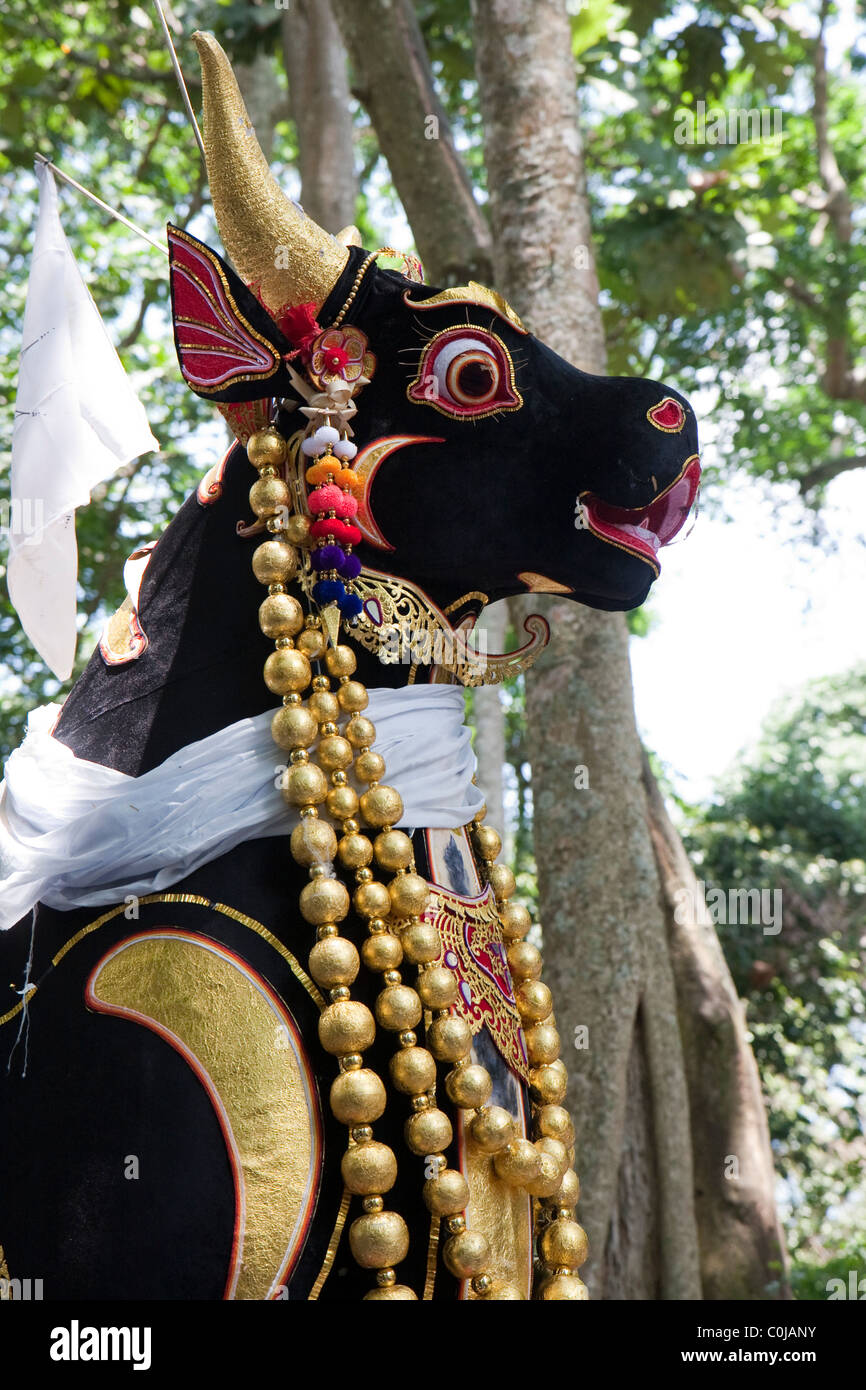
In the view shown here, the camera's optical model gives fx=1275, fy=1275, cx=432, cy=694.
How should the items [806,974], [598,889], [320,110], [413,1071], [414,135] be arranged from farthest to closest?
[806,974] < [320,110] < [414,135] < [598,889] < [413,1071]

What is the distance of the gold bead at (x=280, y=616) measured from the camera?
6.53 ft

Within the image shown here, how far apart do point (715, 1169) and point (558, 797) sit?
4.85 feet

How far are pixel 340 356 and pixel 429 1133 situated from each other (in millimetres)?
1219

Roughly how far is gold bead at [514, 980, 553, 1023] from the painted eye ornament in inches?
38.8

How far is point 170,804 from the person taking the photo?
6.30 feet

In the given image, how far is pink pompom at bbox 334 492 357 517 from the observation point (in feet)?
6.67

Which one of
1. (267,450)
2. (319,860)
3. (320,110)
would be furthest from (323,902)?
(320,110)

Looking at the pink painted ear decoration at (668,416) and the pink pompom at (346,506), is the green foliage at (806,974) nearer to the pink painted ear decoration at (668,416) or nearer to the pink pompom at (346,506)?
the pink painted ear decoration at (668,416)

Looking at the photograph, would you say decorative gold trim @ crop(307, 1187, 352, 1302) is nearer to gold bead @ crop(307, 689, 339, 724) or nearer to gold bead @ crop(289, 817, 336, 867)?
gold bead @ crop(289, 817, 336, 867)

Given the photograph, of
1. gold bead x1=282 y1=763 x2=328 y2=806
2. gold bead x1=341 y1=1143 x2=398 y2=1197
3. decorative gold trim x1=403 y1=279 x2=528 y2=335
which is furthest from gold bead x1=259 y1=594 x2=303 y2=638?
gold bead x1=341 y1=1143 x2=398 y2=1197

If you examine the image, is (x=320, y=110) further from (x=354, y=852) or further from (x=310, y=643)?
(x=354, y=852)
